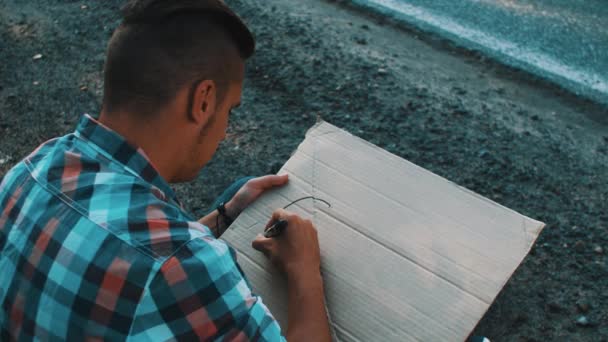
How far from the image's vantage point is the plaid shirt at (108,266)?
Answer: 98 centimetres

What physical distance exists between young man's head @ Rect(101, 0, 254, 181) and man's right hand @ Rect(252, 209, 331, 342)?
0.36m

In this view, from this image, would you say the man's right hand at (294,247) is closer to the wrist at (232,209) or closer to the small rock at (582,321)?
the wrist at (232,209)

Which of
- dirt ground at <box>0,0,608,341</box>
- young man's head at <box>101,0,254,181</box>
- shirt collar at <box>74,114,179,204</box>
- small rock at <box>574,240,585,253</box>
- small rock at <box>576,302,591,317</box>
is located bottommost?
small rock at <box>576,302,591,317</box>

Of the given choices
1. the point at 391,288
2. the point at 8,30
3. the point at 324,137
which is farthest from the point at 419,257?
the point at 8,30

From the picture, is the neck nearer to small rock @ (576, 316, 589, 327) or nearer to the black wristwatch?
the black wristwatch

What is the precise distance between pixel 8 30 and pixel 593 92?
10.1 ft

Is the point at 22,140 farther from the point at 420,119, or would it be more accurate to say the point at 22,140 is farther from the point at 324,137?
the point at 420,119

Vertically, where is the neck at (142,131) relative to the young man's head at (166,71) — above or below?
below

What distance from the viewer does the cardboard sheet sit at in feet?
4.47

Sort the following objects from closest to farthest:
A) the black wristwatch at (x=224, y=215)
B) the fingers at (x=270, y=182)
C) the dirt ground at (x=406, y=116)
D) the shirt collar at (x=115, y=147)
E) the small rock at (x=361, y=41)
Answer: the shirt collar at (x=115, y=147)
the fingers at (x=270, y=182)
the black wristwatch at (x=224, y=215)
the dirt ground at (x=406, y=116)
the small rock at (x=361, y=41)

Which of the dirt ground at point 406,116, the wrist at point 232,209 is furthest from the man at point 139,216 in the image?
the dirt ground at point 406,116

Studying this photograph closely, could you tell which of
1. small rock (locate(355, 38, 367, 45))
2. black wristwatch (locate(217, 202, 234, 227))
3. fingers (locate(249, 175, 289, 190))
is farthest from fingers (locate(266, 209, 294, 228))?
small rock (locate(355, 38, 367, 45))

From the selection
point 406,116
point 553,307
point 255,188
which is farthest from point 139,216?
point 406,116

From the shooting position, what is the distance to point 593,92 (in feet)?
8.84
